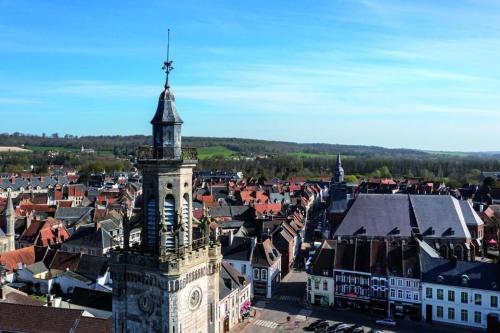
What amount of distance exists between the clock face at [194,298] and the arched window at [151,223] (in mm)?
2676

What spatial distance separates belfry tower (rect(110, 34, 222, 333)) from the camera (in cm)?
1875

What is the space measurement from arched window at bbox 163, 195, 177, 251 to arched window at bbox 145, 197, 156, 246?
1.55ft

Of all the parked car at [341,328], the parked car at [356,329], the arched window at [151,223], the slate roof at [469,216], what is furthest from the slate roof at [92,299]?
the slate roof at [469,216]

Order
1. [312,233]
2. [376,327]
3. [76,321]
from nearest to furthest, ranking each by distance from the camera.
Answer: [76,321] → [376,327] → [312,233]

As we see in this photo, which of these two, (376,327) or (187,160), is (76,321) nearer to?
(187,160)

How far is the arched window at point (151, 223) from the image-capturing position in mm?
19094

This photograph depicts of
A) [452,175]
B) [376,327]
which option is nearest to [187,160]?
[376,327]

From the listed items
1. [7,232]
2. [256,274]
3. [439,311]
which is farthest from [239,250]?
[7,232]

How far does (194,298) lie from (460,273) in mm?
38560

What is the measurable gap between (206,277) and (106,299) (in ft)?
77.1

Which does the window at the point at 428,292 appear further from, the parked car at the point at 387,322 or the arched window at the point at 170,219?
the arched window at the point at 170,219

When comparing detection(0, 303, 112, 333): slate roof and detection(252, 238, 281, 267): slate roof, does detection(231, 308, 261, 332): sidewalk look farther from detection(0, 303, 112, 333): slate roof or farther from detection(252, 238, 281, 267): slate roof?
detection(0, 303, 112, 333): slate roof

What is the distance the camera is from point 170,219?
19.2m

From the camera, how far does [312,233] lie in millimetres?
94750
